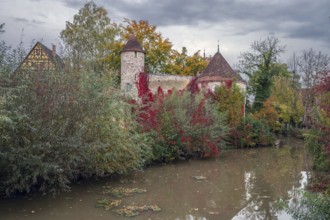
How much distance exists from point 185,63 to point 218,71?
32.6 ft

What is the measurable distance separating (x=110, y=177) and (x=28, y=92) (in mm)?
4742

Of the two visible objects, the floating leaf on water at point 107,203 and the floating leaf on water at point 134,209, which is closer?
the floating leaf on water at point 134,209

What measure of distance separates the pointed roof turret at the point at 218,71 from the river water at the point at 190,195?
1241 centimetres

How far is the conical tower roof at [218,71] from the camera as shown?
90.7 feet

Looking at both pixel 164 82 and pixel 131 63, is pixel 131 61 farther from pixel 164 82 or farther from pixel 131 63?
pixel 164 82

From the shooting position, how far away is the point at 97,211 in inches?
334

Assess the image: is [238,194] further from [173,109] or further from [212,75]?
[212,75]

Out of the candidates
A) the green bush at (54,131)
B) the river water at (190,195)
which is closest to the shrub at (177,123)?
the river water at (190,195)

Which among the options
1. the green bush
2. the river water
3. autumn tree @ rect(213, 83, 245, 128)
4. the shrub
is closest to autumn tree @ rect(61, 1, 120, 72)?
autumn tree @ rect(213, 83, 245, 128)

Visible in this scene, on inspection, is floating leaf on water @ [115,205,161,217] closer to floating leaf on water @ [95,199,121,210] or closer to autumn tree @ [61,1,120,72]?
floating leaf on water @ [95,199,121,210]

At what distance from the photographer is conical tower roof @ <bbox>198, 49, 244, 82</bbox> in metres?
27.7

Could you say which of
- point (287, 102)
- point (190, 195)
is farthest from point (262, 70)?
point (190, 195)

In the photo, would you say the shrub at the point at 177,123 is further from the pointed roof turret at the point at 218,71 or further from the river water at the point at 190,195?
the pointed roof turret at the point at 218,71

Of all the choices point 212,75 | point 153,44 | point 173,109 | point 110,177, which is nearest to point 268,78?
point 212,75
